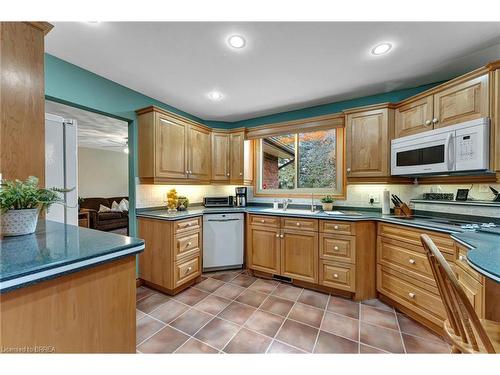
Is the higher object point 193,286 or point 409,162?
point 409,162

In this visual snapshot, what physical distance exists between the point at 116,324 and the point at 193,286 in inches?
74.0

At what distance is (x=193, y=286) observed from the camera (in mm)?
2641

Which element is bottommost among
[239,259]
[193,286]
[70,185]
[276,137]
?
[193,286]

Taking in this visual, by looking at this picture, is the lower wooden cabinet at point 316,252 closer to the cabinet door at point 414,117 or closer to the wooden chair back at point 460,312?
the cabinet door at point 414,117

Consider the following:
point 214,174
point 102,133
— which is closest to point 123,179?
point 102,133

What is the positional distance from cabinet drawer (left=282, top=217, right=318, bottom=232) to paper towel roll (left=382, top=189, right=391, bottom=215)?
0.82 m

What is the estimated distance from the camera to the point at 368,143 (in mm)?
2494

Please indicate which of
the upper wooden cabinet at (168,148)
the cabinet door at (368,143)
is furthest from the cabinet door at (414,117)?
the upper wooden cabinet at (168,148)

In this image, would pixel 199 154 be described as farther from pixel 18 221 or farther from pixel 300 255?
pixel 18 221

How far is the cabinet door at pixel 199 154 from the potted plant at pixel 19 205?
80.2 inches

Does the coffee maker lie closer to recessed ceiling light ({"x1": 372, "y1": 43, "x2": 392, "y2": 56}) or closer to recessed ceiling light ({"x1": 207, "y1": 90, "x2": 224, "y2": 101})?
recessed ceiling light ({"x1": 207, "y1": 90, "x2": 224, "y2": 101})
